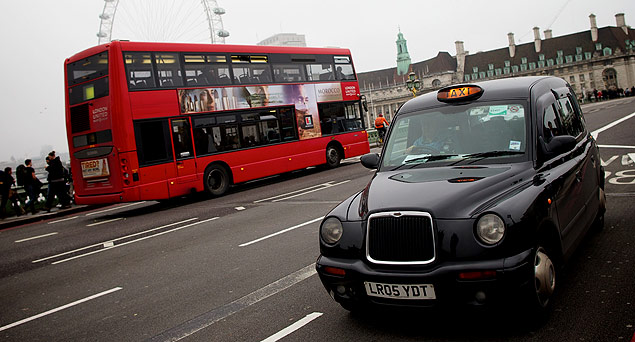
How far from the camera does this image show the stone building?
4579 inches

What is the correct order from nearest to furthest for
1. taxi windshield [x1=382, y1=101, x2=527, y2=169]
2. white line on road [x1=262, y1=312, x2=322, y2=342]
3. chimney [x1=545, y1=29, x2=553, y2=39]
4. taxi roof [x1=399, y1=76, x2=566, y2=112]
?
white line on road [x1=262, y1=312, x2=322, y2=342] → taxi windshield [x1=382, y1=101, x2=527, y2=169] → taxi roof [x1=399, y1=76, x2=566, y2=112] → chimney [x1=545, y1=29, x2=553, y2=39]

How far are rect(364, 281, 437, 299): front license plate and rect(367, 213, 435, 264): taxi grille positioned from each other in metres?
0.16

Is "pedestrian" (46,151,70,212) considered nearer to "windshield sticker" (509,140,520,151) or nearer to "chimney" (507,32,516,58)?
"windshield sticker" (509,140,520,151)

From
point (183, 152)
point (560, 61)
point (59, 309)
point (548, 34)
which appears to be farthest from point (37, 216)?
point (548, 34)

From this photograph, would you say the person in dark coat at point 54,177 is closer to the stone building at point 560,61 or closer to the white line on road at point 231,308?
the white line on road at point 231,308

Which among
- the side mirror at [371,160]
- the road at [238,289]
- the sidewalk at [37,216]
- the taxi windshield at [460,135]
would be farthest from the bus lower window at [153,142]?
the taxi windshield at [460,135]

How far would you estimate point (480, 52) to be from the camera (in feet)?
459

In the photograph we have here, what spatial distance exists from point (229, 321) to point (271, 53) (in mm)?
14336

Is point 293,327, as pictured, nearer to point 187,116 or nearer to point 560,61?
point 187,116

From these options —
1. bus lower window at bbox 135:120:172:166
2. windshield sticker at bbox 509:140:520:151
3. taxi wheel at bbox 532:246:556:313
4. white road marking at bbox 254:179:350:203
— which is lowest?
taxi wheel at bbox 532:246:556:313

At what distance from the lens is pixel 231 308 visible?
16.5ft

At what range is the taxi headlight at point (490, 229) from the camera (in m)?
3.49

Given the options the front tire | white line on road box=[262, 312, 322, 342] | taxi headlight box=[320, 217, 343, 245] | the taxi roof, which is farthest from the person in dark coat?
taxi headlight box=[320, 217, 343, 245]

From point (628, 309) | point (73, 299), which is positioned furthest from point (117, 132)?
point (628, 309)
